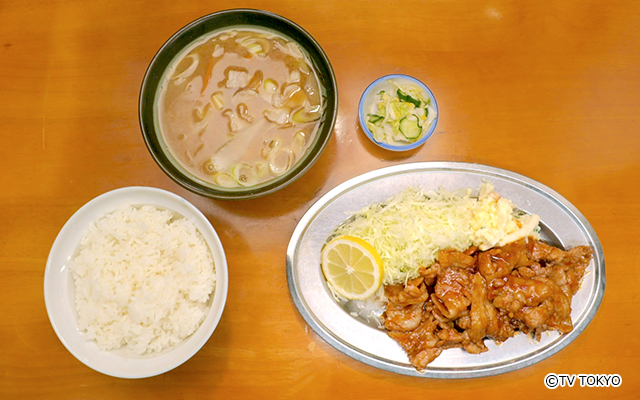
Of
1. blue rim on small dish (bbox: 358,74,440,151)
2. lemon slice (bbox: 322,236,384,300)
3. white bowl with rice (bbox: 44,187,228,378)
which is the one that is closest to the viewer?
white bowl with rice (bbox: 44,187,228,378)

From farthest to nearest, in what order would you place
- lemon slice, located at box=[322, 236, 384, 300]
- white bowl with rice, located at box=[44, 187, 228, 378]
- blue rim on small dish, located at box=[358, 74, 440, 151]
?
blue rim on small dish, located at box=[358, 74, 440, 151] < lemon slice, located at box=[322, 236, 384, 300] < white bowl with rice, located at box=[44, 187, 228, 378]

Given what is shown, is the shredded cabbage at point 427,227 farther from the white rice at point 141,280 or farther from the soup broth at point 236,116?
the white rice at point 141,280

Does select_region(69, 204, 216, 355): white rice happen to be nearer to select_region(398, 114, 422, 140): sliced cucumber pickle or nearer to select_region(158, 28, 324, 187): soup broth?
select_region(158, 28, 324, 187): soup broth

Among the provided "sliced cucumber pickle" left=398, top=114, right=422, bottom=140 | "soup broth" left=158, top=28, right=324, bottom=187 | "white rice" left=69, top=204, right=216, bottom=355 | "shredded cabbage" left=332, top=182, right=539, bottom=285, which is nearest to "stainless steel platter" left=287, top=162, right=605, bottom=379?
"shredded cabbage" left=332, top=182, right=539, bottom=285

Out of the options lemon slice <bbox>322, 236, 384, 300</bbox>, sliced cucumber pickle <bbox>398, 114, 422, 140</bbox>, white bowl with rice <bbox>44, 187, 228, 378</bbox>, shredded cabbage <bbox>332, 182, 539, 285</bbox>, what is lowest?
white bowl with rice <bbox>44, 187, 228, 378</bbox>

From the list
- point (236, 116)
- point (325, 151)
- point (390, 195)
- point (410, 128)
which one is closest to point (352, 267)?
point (390, 195)

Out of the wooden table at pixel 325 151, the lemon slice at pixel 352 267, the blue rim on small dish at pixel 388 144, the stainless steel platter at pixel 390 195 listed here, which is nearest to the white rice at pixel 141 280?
the wooden table at pixel 325 151
